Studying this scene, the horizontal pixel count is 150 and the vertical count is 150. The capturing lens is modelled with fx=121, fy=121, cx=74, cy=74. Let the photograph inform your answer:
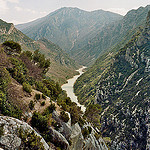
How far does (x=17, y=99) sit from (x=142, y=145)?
47.4m

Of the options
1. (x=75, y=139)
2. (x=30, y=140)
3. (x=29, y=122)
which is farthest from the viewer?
(x=75, y=139)

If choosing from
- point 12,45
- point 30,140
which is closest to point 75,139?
point 30,140

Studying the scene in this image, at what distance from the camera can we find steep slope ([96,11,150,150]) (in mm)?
47625

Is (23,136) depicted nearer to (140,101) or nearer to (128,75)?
(140,101)

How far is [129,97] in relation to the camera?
6222cm

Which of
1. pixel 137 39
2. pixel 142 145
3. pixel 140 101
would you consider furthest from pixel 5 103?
pixel 137 39

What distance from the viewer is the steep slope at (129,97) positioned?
156ft

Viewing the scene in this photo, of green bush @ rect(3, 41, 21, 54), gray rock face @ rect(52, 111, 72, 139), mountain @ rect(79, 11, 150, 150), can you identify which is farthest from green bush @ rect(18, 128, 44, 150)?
mountain @ rect(79, 11, 150, 150)

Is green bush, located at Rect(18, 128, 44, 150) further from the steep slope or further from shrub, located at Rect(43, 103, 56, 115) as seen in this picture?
the steep slope

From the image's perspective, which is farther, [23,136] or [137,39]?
[137,39]

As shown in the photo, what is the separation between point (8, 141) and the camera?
11.6 m

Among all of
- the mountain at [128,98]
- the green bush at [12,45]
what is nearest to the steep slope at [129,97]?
the mountain at [128,98]

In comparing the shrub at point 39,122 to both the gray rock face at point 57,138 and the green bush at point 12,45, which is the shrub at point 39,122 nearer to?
the gray rock face at point 57,138

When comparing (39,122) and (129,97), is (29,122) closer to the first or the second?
(39,122)
